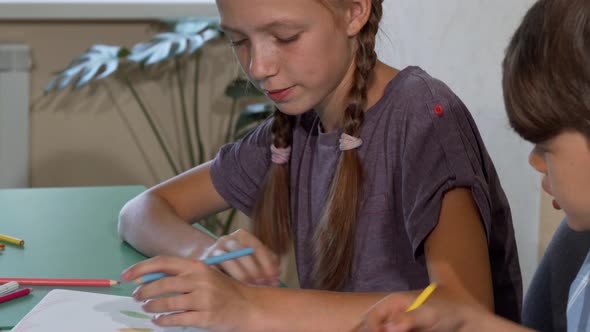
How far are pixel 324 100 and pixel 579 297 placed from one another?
0.46 meters

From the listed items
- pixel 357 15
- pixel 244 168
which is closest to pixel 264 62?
pixel 357 15

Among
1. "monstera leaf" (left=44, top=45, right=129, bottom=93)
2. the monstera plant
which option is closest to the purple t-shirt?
the monstera plant

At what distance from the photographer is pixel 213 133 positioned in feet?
10.3

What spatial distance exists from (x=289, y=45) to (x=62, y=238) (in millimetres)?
511

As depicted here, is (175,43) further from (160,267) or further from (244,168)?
(160,267)

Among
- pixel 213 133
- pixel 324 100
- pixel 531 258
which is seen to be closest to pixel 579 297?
pixel 324 100

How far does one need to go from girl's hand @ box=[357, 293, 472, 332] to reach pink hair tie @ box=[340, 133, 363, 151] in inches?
15.6

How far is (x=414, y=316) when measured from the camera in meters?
0.87

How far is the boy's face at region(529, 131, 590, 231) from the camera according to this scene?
92cm

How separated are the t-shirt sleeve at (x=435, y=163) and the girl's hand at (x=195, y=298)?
0.26m

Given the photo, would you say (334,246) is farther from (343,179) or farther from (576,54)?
(576,54)

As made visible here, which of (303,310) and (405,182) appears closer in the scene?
(303,310)

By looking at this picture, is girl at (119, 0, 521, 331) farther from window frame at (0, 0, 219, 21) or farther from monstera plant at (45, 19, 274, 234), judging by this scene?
window frame at (0, 0, 219, 21)

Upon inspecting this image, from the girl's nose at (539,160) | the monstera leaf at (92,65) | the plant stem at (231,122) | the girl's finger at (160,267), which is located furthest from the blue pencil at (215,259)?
the plant stem at (231,122)
